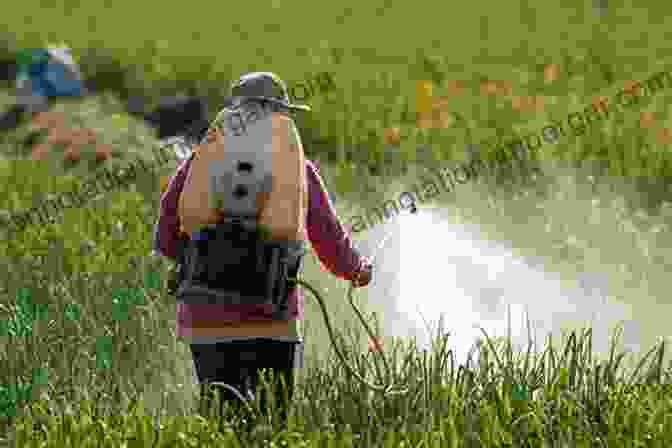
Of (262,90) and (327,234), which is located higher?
(262,90)

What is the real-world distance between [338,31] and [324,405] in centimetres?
1178

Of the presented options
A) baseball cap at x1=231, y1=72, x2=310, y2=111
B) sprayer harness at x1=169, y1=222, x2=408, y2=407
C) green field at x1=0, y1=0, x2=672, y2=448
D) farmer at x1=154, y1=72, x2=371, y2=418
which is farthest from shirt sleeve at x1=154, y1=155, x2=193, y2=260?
green field at x1=0, y1=0, x2=672, y2=448

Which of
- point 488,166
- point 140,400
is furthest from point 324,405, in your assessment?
point 488,166

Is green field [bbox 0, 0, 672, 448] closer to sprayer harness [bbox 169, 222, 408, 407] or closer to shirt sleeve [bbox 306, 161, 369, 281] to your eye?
shirt sleeve [bbox 306, 161, 369, 281]

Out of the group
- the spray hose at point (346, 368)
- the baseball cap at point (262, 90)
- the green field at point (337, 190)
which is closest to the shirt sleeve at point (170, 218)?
the baseball cap at point (262, 90)

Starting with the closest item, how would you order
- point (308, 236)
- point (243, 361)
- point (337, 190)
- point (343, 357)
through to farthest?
point (243, 361), point (308, 236), point (343, 357), point (337, 190)

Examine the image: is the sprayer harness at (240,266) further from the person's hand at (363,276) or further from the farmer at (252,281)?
the person's hand at (363,276)

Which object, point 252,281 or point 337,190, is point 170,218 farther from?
point 337,190

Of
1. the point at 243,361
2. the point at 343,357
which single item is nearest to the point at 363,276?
the point at 343,357

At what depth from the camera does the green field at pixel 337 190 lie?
435 centimetres

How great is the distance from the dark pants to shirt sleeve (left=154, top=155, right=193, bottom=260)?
0.33 metres

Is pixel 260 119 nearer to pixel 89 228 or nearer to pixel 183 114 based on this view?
pixel 89 228

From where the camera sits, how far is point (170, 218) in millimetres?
4430

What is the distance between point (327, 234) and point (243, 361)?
0.47 meters
